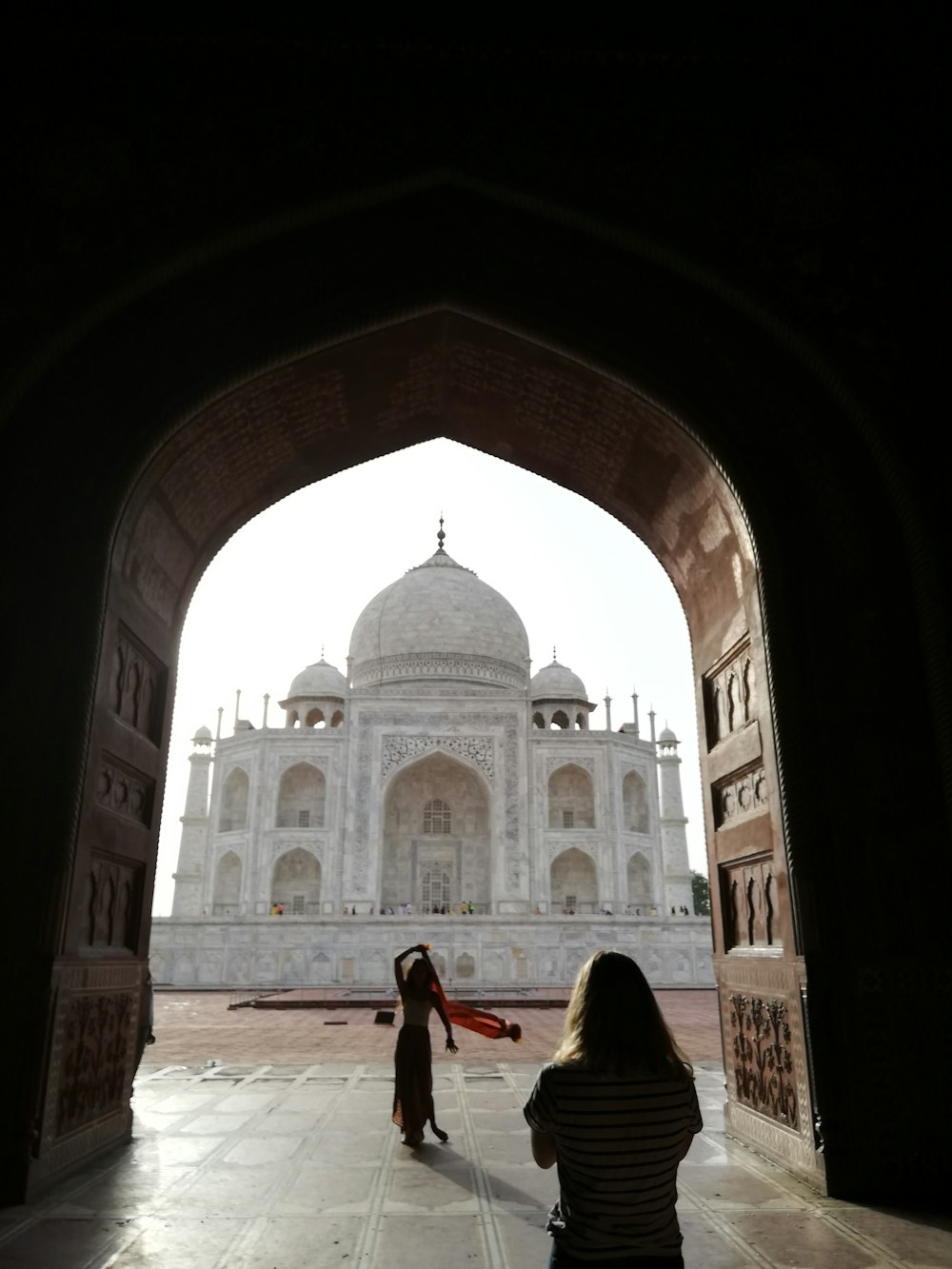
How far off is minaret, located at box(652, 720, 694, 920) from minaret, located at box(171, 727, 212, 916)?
14.9 m

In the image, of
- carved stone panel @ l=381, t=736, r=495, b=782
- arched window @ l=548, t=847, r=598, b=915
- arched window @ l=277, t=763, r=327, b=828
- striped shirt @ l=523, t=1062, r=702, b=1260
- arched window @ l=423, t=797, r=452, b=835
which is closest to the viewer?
striped shirt @ l=523, t=1062, r=702, b=1260

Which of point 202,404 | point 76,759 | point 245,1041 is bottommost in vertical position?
point 245,1041

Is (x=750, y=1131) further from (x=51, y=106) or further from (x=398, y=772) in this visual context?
(x=398, y=772)

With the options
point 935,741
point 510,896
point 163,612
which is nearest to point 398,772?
point 510,896

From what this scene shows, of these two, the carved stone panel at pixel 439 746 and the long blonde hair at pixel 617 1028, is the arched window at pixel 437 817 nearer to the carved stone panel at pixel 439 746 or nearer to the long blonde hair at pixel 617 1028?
the carved stone panel at pixel 439 746

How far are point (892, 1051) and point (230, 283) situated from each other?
475 centimetres

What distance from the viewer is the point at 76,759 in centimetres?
426

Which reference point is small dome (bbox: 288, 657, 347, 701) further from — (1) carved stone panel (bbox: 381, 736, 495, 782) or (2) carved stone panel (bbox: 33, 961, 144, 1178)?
(2) carved stone panel (bbox: 33, 961, 144, 1178)

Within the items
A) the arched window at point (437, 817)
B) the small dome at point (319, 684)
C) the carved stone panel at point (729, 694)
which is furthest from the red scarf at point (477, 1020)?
the small dome at point (319, 684)

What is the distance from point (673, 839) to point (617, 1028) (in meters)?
30.2

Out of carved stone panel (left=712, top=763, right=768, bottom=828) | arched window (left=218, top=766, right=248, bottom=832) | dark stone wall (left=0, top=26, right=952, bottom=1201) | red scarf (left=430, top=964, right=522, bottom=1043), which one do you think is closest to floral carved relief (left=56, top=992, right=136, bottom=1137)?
dark stone wall (left=0, top=26, right=952, bottom=1201)

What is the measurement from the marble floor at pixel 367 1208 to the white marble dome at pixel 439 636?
2625cm

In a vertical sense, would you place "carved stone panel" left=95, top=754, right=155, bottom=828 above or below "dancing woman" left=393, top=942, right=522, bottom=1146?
above

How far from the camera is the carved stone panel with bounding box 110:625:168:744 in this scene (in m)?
4.91
